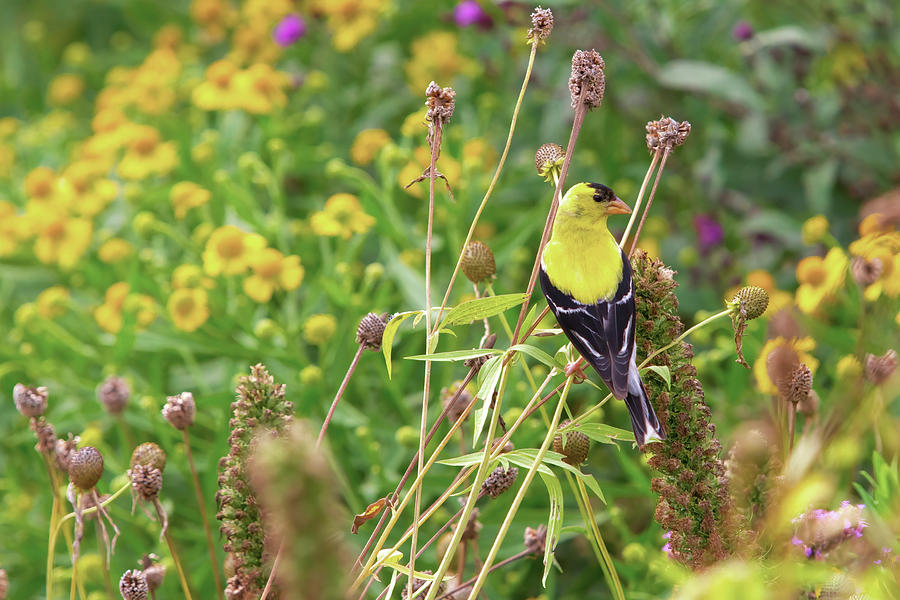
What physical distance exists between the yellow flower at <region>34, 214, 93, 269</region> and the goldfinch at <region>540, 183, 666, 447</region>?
133cm

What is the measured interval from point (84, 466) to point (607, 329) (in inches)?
15.3

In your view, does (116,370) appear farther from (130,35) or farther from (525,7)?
(130,35)

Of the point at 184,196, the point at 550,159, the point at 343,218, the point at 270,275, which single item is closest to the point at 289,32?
the point at 184,196

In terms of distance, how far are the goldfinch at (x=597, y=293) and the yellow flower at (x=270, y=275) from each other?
2.60ft

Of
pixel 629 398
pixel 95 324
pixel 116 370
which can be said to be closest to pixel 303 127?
pixel 95 324

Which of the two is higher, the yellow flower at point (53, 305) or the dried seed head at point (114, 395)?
the yellow flower at point (53, 305)

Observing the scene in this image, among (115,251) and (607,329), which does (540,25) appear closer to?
(607,329)

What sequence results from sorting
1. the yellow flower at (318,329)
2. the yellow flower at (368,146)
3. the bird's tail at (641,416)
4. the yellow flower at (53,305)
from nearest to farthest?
the bird's tail at (641,416) → the yellow flower at (318,329) → the yellow flower at (53,305) → the yellow flower at (368,146)

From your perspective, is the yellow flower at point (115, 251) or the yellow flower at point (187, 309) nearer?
the yellow flower at point (187, 309)

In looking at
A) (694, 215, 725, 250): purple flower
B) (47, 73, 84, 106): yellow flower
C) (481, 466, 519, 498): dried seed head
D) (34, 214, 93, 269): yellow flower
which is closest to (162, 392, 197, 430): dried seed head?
(481, 466, 519, 498): dried seed head

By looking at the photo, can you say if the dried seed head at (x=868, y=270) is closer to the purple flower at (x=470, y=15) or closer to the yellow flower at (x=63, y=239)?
the purple flower at (x=470, y=15)

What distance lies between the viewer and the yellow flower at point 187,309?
1.46m

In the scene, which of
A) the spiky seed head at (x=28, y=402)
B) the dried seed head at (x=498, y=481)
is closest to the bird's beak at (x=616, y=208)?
the dried seed head at (x=498, y=481)

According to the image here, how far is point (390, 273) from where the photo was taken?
5.05 feet
